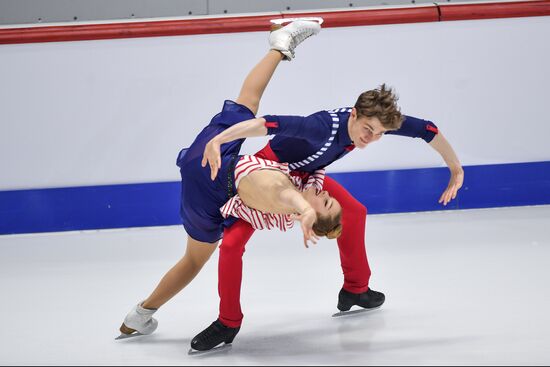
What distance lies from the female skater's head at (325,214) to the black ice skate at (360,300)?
2.04 feet

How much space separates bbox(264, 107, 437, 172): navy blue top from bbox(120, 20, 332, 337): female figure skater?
93mm

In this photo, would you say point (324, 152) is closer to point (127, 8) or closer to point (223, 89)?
point (223, 89)

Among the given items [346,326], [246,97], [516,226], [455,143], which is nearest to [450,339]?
[346,326]

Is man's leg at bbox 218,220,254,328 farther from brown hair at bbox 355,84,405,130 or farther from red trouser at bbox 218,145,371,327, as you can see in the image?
brown hair at bbox 355,84,405,130

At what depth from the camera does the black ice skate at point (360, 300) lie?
3.67 meters

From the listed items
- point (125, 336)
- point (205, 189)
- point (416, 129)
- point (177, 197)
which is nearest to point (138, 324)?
point (125, 336)

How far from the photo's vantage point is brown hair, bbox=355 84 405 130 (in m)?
3.22

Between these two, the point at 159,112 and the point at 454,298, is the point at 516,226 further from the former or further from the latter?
the point at 159,112

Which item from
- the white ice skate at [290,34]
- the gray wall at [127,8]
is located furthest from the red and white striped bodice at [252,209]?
the gray wall at [127,8]

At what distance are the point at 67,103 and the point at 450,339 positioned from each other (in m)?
3.06

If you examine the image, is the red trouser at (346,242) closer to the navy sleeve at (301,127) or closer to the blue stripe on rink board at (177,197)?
the navy sleeve at (301,127)

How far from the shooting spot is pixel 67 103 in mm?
5449

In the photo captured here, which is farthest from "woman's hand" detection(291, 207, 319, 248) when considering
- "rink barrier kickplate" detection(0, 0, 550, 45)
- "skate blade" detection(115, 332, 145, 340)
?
"rink barrier kickplate" detection(0, 0, 550, 45)

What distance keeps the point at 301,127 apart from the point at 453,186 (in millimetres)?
816
